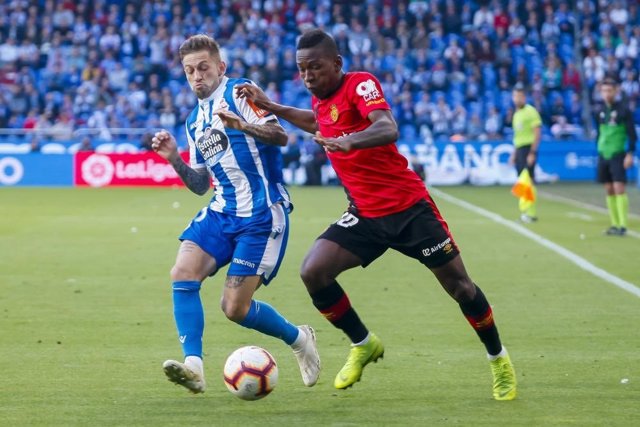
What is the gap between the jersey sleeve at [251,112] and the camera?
703cm

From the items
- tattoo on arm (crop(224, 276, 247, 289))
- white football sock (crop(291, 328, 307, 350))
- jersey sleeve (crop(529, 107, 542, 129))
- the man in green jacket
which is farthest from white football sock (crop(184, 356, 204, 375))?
jersey sleeve (crop(529, 107, 542, 129))

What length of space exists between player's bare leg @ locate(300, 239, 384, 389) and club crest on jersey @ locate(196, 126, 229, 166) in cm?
79

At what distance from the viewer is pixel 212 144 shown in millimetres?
7184

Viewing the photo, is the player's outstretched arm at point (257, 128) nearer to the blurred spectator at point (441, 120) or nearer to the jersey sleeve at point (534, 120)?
the jersey sleeve at point (534, 120)

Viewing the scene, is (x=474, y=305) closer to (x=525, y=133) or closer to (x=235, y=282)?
(x=235, y=282)

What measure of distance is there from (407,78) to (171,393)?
29732mm

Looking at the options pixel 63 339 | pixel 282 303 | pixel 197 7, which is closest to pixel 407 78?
pixel 197 7

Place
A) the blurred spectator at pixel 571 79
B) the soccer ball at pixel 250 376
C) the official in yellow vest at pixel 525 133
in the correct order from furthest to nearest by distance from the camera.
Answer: the blurred spectator at pixel 571 79 → the official in yellow vest at pixel 525 133 → the soccer ball at pixel 250 376

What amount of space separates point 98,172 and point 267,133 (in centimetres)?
2548

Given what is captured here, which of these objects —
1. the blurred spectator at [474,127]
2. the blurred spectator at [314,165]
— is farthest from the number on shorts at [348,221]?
the blurred spectator at [474,127]

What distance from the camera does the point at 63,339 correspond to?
341 inches

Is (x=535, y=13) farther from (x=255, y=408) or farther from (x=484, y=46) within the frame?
(x=255, y=408)

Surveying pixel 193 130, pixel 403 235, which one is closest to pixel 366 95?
pixel 403 235

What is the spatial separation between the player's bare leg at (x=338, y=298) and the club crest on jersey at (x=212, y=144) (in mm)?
786
